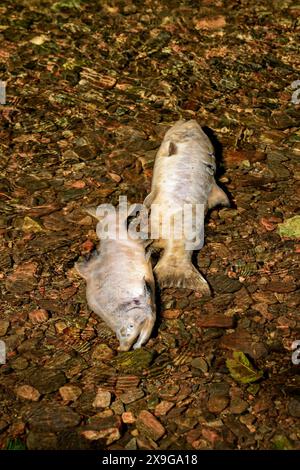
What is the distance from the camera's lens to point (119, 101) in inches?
360

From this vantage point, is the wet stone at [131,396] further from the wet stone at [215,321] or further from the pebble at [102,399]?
the wet stone at [215,321]

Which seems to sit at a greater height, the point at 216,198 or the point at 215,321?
the point at 216,198

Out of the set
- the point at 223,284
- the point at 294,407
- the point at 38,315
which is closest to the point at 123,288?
the point at 38,315

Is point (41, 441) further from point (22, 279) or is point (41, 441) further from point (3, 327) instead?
point (22, 279)

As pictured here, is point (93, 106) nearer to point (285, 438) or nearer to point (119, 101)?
point (119, 101)

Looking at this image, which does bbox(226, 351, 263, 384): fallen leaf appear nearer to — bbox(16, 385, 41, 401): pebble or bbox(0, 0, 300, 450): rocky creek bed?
bbox(0, 0, 300, 450): rocky creek bed

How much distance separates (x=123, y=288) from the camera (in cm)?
603

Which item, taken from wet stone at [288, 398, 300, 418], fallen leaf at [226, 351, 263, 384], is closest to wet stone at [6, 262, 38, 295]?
fallen leaf at [226, 351, 263, 384]

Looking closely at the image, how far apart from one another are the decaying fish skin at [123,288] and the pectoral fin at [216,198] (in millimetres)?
1025

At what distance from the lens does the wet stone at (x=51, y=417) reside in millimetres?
5480

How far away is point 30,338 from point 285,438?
2.23 meters

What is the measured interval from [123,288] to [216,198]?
65.6 inches

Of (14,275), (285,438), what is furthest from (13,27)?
(285,438)

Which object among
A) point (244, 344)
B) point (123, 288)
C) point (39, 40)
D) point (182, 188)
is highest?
point (182, 188)
